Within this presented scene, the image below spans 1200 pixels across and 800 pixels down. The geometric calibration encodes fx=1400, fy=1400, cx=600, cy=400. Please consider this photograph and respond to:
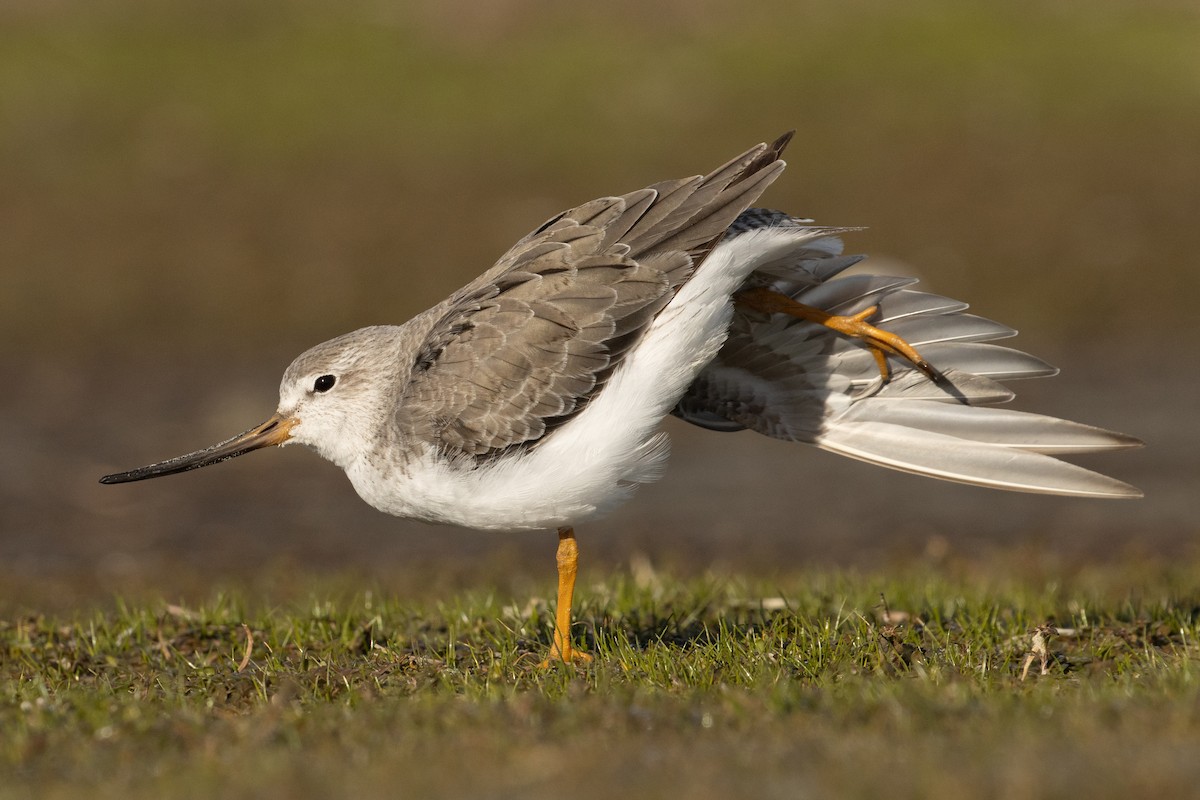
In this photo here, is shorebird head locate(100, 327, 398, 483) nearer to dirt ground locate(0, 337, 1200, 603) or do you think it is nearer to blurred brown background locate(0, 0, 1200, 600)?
dirt ground locate(0, 337, 1200, 603)

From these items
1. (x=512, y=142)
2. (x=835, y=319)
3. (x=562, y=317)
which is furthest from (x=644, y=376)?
(x=512, y=142)

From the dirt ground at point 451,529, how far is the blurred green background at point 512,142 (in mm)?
1674

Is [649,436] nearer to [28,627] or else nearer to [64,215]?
[28,627]

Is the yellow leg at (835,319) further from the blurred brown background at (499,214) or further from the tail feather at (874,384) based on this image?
the blurred brown background at (499,214)

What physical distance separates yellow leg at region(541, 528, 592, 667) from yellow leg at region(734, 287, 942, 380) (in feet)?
5.38

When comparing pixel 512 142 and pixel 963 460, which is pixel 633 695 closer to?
pixel 963 460

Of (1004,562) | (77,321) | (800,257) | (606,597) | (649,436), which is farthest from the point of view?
(77,321)

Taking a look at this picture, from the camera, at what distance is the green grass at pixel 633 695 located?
14.9ft

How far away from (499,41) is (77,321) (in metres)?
11.5

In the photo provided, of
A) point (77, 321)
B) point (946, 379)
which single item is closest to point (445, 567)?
point (946, 379)

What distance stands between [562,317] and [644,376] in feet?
1.70

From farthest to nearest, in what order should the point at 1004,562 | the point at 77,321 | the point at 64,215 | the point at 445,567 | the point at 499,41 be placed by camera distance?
the point at 499,41 → the point at 64,215 → the point at 77,321 → the point at 445,567 → the point at 1004,562

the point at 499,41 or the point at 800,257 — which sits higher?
the point at 499,41

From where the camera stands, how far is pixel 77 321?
61.3ft
